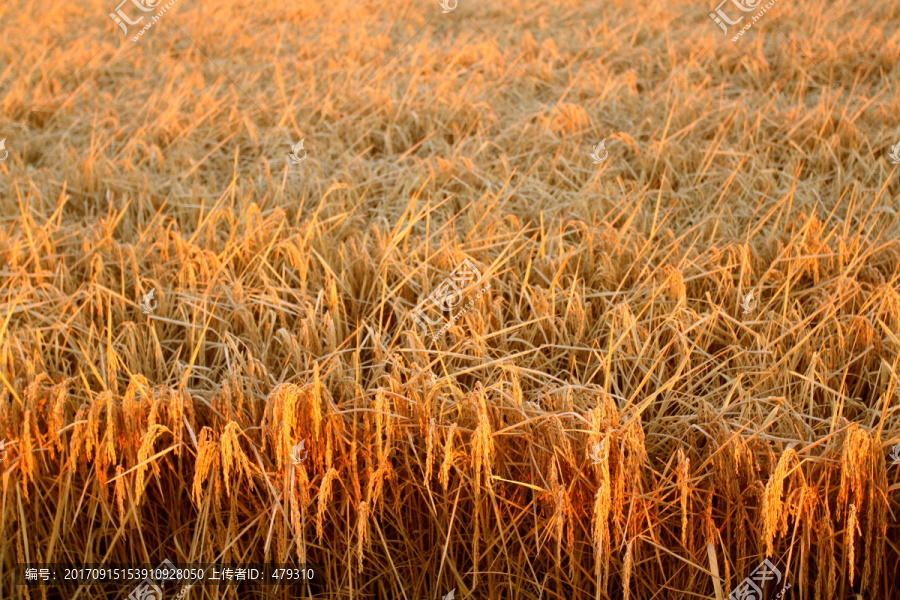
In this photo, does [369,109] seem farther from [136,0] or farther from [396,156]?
[136,0]

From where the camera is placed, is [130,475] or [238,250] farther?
[238,250]

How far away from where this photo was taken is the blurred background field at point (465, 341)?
4.09 ft

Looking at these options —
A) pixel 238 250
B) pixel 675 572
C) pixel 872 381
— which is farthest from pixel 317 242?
pixel 872 381

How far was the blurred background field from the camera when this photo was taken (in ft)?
4.09

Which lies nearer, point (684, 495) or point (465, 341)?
point (684, 495)

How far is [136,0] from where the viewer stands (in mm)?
4473

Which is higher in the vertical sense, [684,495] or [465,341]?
[465,341]

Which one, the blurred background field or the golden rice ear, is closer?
the golden rice ear

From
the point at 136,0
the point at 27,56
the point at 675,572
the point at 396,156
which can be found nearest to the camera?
the point at 675,572

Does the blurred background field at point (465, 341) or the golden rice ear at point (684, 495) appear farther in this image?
the blurred background field at point (465, 341)

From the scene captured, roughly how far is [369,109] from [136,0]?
2588mm

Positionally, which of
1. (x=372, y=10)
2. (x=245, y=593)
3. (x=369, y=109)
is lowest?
(x=245, y=593)

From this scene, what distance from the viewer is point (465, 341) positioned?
1.55 m

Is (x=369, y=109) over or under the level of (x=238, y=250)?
over
